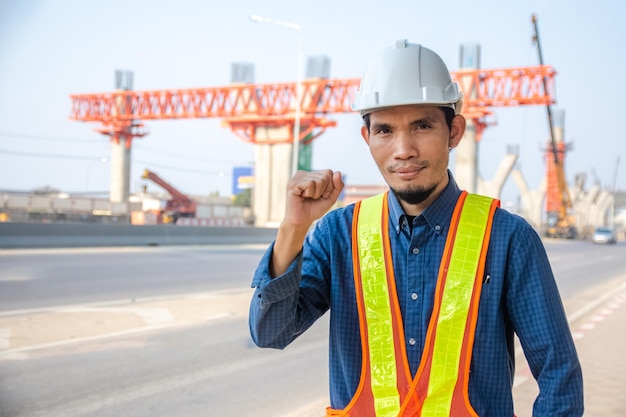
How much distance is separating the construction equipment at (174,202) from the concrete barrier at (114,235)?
2339 centimetres

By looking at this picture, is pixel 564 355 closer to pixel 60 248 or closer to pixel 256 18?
pixel 60 248

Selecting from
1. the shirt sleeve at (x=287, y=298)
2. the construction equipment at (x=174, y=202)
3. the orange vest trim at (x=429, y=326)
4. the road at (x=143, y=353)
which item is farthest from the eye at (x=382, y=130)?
the construction equipment at (x=174, y=202)

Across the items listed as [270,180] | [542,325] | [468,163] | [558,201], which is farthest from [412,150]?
[558,201]

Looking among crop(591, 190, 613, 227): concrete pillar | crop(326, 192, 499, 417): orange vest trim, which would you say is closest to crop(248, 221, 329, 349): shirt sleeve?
crop(326, 192, 499, 417): orange vest trim

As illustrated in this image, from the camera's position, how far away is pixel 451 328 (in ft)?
7.00

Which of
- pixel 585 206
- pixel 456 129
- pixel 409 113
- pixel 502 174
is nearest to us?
pixel 409 113

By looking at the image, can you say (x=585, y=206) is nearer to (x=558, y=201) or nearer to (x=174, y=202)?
(x=558, y=201)

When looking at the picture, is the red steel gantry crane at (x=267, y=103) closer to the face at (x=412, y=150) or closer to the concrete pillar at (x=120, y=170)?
the concrete pillar at (x=120, y=170)

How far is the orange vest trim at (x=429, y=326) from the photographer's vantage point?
2.12m

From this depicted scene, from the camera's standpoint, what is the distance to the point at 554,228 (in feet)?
242

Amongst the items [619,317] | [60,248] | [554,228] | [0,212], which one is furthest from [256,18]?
[554,228]

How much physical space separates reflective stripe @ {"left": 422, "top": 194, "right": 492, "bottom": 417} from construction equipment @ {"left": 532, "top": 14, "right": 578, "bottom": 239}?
65.5 m

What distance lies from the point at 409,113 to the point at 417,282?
47 centimetres

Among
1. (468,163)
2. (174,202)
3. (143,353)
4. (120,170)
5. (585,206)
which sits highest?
(468,163)
